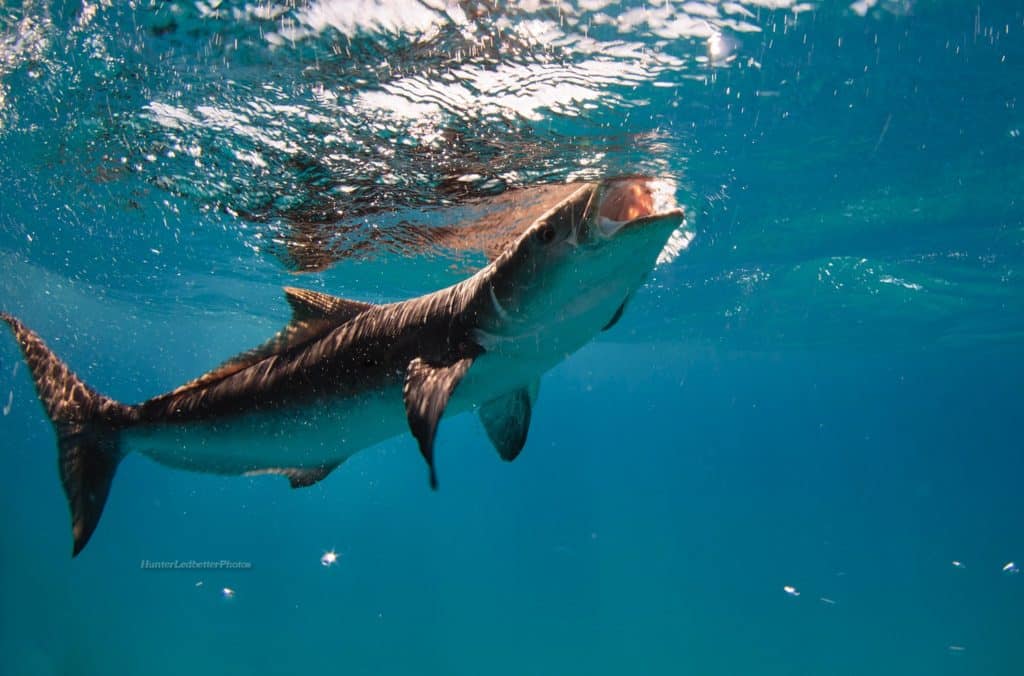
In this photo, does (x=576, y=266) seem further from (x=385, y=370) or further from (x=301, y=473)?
(x=301, y=473)

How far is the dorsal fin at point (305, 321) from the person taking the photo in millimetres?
4281

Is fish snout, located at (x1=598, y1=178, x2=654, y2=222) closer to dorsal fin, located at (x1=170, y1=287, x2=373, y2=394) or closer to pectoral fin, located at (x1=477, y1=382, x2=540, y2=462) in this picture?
pectoral fin, located at (x1=477, y1=382, x2=540, y2=462)

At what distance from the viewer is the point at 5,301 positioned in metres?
29.7

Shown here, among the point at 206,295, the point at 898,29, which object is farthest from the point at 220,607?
the point at 898,29

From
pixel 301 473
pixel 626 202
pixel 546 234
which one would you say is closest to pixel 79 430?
pixel 301 473

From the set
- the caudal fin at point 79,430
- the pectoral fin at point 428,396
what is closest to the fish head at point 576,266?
the pectoral fin at point 428,396

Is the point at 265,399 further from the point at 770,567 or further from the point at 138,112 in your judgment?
the point at 770,567

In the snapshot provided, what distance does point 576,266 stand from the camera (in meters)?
2.78

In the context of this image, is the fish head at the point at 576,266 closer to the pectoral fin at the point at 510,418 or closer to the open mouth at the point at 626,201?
the open mouth at the point at 626,201

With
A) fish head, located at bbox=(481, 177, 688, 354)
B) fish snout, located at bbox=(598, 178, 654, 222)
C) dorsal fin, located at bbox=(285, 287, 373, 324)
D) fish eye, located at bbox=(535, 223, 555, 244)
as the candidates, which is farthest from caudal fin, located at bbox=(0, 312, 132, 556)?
fish snout, located at bbox=(598, 178, 654, 222)

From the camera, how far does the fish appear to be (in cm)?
279

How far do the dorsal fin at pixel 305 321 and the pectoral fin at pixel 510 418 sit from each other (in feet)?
3.97

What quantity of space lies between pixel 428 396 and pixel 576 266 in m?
0.96


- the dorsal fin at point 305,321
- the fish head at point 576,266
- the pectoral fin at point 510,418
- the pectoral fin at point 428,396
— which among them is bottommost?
the pectoral fin at point 510,418
